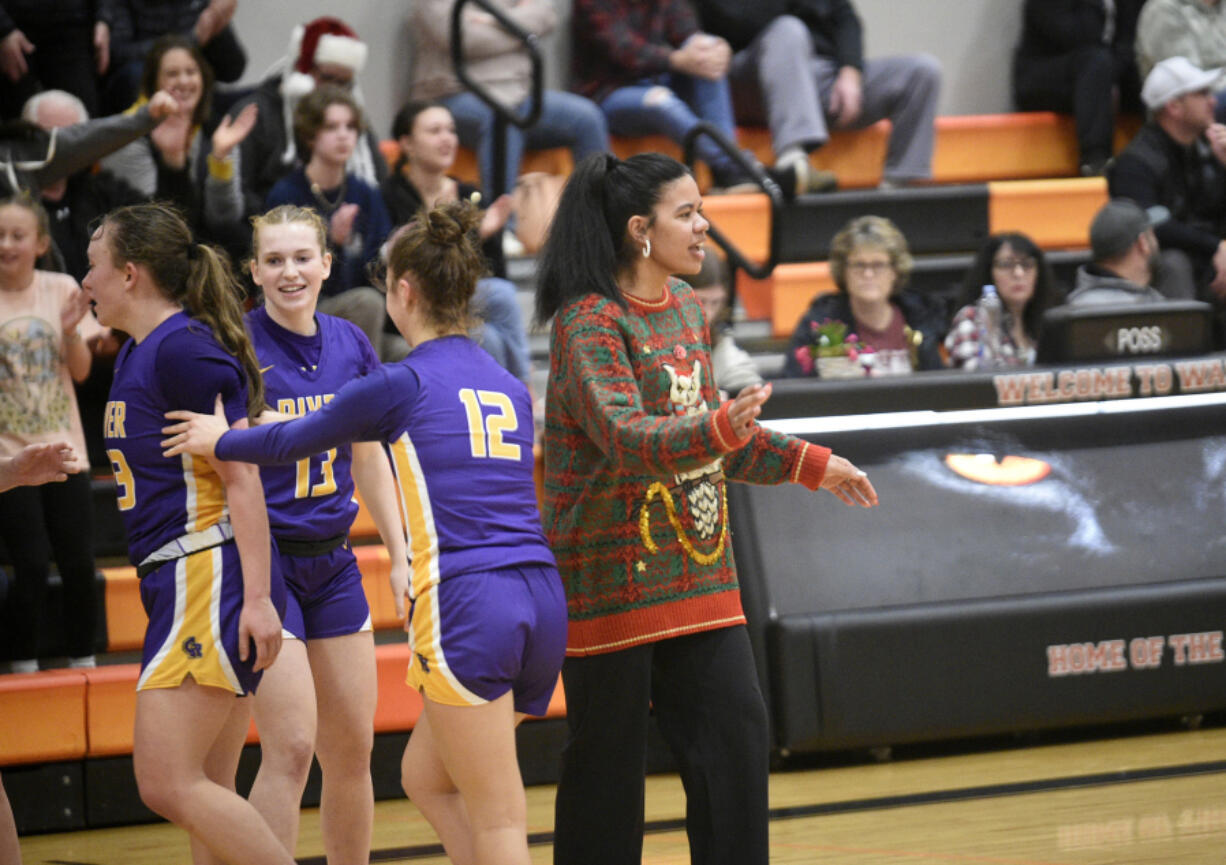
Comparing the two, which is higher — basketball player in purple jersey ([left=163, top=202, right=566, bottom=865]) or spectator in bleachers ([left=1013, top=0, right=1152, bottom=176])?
spectator in bleachers ([left=1013, top=0, right=1152, bottom=176])

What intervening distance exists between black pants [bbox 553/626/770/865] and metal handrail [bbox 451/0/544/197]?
423 cm

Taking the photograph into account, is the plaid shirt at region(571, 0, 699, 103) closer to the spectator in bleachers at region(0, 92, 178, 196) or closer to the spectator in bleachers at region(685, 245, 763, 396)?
the spectator in bleachers at region(685, 245, 763, 396)

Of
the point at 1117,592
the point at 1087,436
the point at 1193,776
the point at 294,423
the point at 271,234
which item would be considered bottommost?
the point at 1193,776

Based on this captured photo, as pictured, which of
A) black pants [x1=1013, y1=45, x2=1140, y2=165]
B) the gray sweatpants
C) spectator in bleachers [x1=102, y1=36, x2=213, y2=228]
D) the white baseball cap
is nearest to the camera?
spectator in bleachers [x1=102, y1=36, x2=213, y2=228]

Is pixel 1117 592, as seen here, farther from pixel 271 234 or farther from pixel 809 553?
pixel 271 234

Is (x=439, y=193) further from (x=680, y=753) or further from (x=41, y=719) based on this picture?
(x=680, y=753)

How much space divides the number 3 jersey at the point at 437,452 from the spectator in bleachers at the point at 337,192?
9.61ft

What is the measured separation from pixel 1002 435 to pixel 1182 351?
2.58 feet

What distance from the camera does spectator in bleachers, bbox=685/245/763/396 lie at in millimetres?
5434

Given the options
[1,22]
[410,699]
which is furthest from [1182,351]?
[1,22]

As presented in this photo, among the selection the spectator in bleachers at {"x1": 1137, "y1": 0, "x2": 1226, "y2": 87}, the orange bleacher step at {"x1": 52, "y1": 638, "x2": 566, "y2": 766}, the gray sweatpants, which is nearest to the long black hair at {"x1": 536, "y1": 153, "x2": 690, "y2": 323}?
the orange bleacher step at {"x1": 52, "y1": 638, "x2": 566, "y2": 766}

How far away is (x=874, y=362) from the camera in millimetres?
5906

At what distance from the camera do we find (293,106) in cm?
637

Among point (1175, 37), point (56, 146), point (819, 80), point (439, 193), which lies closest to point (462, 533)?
point (56, 146)
